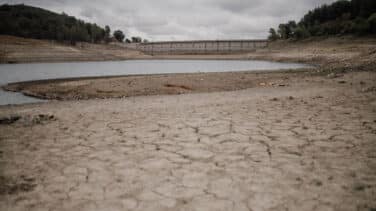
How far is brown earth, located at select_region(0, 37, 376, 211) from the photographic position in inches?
90.5

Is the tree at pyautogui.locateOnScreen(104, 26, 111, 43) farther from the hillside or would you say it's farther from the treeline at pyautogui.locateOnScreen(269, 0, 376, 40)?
the treeline at pyautogui.locateOnScreen(269, 0, 376, 40)

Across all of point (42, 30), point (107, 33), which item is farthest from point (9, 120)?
point (107, 33)

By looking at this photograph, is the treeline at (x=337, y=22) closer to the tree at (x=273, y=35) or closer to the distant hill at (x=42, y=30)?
the tree at (x=273, y=35)

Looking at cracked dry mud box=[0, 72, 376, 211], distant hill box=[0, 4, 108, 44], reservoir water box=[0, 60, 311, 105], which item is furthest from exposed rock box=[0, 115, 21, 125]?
distant hill box=[0, 4, 108, 44]

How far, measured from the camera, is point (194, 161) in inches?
120

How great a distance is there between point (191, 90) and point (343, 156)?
7.00 meters

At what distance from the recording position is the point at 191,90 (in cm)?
976

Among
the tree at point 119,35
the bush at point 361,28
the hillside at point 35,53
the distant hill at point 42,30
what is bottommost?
the hillside at point 35,53

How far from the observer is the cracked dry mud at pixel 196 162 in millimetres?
2297

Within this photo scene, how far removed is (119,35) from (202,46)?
45.2 metres

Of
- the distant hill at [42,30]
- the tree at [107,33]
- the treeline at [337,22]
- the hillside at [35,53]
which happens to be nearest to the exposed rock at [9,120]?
the hillside at [35,53]

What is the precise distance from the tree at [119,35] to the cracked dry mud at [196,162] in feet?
368

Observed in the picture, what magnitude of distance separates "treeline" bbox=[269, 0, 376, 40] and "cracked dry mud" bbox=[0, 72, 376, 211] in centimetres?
4749

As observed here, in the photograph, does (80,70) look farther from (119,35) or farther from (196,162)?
(119,35)
